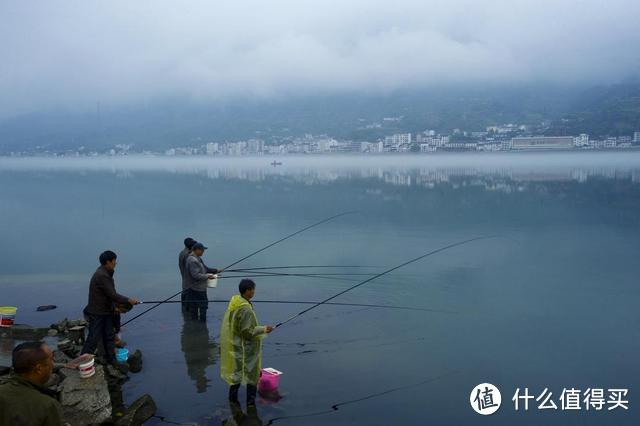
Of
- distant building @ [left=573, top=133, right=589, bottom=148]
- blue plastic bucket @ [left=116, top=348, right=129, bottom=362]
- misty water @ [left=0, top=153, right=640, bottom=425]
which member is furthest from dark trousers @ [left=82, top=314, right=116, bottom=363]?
distant building @ [left=573, top=133, right=589, bottom=148]

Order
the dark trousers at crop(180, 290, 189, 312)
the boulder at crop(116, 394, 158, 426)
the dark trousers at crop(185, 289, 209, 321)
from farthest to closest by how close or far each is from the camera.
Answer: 1. the dark trousers at crop(180, 290, 189, 312)
2. the dark trousers at crop(185, 289, 209, 321)
3. the boulder at crop(116, 394, 158, 426)

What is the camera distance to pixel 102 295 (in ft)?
22.6

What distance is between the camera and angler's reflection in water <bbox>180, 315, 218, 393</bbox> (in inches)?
298

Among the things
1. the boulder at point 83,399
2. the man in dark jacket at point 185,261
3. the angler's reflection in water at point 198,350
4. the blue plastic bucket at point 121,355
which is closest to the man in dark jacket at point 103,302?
the blue plastic bucket at point 121,355

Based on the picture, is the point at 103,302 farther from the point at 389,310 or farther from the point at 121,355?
the point at 389,310

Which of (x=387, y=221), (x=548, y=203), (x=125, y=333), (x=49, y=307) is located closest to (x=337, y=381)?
(x=125, y=333)

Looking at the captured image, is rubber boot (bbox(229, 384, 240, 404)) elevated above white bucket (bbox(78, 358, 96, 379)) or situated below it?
below

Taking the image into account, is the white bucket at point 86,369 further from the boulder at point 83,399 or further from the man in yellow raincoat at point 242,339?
the man in yellow raincoat at point 242,339

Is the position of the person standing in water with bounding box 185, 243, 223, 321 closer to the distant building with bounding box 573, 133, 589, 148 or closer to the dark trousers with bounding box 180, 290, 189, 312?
the dark trousers with bounding box 180, 290, 189, 312

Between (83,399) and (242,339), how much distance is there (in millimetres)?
1815

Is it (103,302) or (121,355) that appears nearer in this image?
(103,302)

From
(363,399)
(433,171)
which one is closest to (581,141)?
(433,171)

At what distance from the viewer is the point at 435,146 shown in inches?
7854

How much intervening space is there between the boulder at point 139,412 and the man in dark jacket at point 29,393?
286 cm
